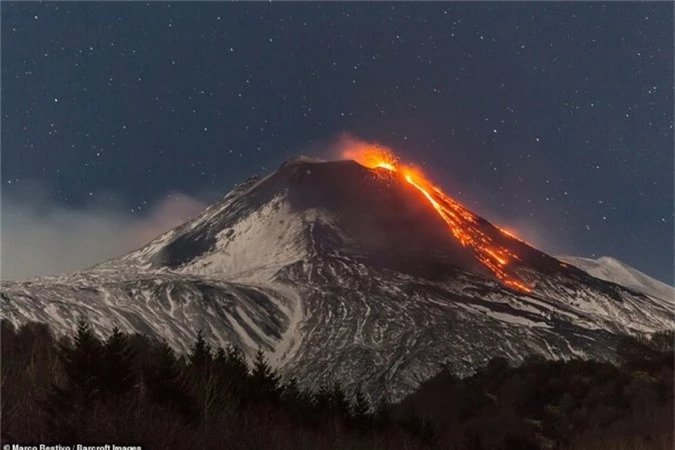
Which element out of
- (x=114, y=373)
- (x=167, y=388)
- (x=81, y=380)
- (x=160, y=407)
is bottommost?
(x=160, y=407)

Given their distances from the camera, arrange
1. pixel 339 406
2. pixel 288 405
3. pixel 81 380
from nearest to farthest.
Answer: pixel 81 380
pixel 288 405
pixel 339 406

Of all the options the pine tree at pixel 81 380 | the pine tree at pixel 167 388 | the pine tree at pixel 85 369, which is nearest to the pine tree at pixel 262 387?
the pine tree at pixel 167 388

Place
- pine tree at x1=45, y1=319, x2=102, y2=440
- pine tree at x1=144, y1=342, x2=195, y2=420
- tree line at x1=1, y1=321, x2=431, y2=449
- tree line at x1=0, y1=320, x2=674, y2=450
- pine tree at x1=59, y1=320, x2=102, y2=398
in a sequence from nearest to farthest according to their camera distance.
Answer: tree line at x1=1, y1=321, x2=431, y2=449
tree line at x1=0, y1=320, x2=674, y2=450
pine tree at x1=45, y1=319, x2=102, y2=440
pine tree at x1=59, y1=320, x2=102, y2=398
pine tree at x1=144, y1=342, x2=195, y2=420


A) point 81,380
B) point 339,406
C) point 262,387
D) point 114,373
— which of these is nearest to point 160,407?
point 81,380

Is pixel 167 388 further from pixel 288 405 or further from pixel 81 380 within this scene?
pixel 288 405

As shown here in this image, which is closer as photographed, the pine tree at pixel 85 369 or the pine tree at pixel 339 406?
the pine tree at pixel 85 369

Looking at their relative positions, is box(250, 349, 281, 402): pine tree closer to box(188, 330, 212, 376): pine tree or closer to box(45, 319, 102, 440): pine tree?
box(188, 330, 212, 376): pine tree

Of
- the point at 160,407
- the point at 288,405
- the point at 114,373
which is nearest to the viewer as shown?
the point at 160,407

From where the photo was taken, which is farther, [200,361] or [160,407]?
[200,361]

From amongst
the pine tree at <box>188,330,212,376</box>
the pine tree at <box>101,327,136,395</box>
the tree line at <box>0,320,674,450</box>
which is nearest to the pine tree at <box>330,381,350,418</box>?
the tree line at <box>0,320,674,450</box>

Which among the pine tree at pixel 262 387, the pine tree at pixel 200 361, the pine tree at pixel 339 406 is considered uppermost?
the pine tree at pixel 200 361

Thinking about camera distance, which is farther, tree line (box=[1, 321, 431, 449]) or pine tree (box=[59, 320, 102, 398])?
pine tree (box=[59, 320, 102, 398])

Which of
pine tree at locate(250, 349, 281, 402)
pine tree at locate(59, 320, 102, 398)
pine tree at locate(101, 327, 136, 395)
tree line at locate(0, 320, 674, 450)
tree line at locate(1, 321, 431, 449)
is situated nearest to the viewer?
tree line at locate(1, 321, 431, 449)

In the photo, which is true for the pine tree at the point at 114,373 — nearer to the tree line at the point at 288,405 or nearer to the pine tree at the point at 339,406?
the tree line at the point at 288,405
